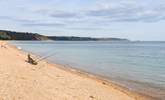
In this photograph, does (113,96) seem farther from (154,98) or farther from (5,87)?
(5,87)

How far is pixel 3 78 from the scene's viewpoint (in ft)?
49.3

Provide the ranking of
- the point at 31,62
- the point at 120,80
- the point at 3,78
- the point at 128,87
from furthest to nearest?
the point at 31,62 → the point at 120,80 → the point at 128,87 → the point at 3,78

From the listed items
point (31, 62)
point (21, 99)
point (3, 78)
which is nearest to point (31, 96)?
point (21, 99)

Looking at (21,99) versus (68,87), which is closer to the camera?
(21,99)

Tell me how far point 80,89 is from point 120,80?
28.3ft

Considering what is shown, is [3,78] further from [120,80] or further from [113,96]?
[120,80]

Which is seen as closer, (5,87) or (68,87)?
(5,87)

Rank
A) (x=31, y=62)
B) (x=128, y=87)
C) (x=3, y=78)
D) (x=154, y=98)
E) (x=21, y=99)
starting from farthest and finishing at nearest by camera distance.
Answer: (x=31, y=62) < (x=128, y=87) < (x=154, y=98) < (x=3, y=78) < (x=21, y=99)

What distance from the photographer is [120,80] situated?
Answer: 940 inches

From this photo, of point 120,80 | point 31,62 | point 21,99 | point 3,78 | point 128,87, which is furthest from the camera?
point 31,62

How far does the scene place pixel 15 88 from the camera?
1322cm

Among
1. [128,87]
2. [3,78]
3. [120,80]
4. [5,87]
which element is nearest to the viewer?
[5,87]

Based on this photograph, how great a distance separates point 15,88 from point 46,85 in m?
2.09

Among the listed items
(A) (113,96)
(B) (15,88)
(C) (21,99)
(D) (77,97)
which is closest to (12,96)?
(C) (21,99)
